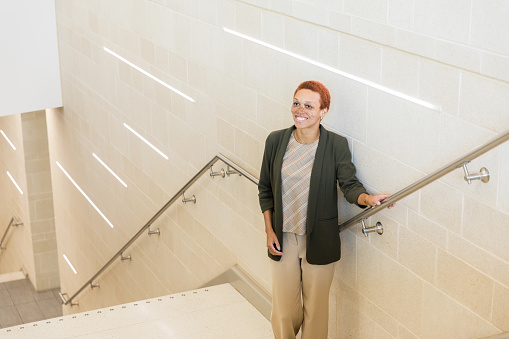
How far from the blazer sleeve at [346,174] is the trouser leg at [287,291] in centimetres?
45

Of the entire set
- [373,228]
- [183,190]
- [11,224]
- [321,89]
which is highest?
[321,89]

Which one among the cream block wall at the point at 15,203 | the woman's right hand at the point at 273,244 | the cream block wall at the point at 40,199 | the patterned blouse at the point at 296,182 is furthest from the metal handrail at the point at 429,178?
the cream block wall at the point at 15,203

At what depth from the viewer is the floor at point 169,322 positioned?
4645mm

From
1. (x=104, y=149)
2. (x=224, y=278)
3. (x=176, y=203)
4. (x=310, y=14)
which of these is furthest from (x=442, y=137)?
(x=104, y=149)

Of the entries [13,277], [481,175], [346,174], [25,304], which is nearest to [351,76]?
[346,174]

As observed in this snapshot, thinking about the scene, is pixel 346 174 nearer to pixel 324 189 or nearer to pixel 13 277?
pixel 324 189

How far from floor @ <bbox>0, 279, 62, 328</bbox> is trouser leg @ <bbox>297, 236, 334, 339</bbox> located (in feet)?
22.9

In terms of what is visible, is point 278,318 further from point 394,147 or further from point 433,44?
point 433,44

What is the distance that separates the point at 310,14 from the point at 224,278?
226 centimetres

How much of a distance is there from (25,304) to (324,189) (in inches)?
314

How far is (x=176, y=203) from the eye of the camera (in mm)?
6055

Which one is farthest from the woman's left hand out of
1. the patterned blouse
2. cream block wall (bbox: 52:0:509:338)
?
the patterned blouse

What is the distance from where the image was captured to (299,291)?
396 centimetres

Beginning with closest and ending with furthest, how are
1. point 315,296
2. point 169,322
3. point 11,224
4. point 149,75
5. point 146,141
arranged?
point 315,296 < point 169,322 < point 149,75 < point 146,141 < point 11,224
